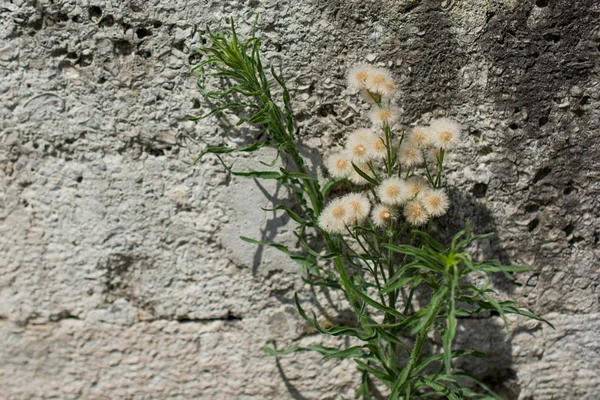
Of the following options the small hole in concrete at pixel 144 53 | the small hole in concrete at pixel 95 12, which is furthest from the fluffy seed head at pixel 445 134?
the small hole in concrete at pixel 95 12

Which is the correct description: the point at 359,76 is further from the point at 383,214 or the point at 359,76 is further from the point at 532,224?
the point at 532,224

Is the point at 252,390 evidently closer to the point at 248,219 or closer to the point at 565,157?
the point at 248,219

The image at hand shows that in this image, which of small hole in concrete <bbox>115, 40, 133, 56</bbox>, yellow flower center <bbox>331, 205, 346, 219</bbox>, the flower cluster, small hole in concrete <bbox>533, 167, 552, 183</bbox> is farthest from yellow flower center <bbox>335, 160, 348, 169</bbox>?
small hole in concrete <bbox>115, 40, 133, 56</bbox>

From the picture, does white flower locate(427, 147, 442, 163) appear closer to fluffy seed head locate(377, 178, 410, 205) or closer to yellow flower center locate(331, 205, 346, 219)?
fluffy seed head locate(377, 178, 410, 205)

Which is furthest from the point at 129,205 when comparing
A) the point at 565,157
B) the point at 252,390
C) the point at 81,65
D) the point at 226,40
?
the point at 565,157

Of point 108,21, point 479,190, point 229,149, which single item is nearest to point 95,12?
point 108,21
